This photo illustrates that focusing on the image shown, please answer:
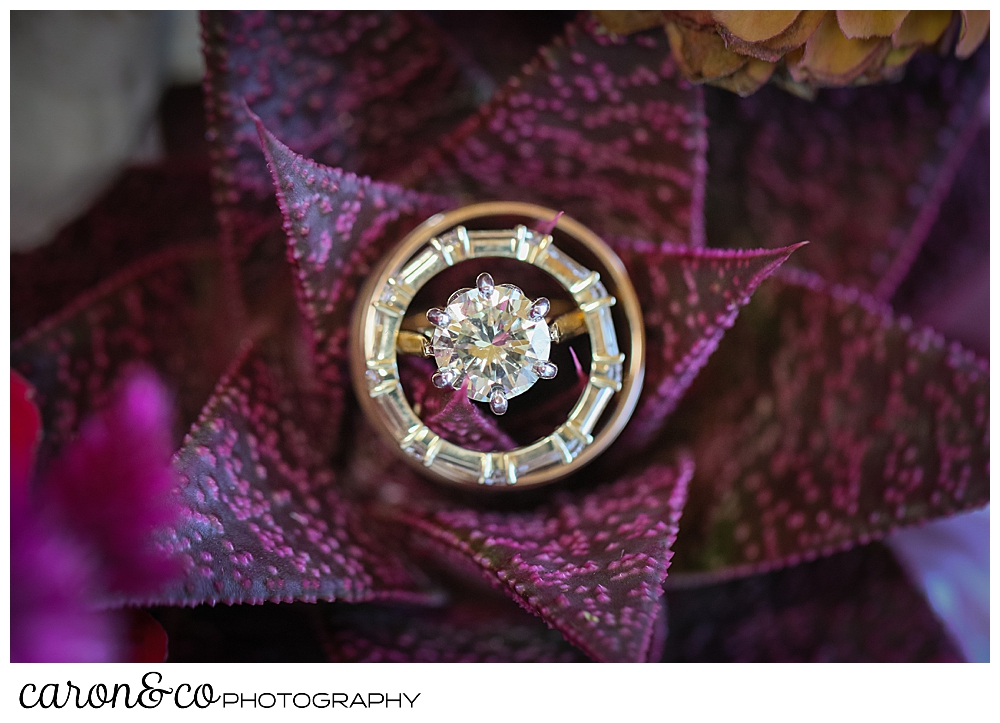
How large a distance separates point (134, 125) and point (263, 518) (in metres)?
0.28

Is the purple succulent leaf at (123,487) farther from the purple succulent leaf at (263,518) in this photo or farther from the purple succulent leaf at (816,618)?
the purple succulent leaf at (816,618)

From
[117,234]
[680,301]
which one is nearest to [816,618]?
[680,301]

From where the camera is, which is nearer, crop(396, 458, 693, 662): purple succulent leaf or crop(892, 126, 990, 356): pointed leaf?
crop(396, 458, 693, 662): purple succulent leaf

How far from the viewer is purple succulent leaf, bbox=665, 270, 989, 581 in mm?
405

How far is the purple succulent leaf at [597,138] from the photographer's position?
40 cm

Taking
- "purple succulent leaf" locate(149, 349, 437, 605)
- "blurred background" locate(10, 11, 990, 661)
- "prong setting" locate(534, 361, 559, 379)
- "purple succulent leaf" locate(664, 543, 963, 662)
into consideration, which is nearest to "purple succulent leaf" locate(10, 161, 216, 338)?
"blurred background" locate(10, 11, 990, 661)

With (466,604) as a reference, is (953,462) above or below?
above

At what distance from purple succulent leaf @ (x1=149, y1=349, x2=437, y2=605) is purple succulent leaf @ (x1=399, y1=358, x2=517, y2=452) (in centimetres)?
7

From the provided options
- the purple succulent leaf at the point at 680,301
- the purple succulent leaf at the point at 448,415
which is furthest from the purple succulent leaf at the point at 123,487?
the purple succulent leaf at the point at 680,301

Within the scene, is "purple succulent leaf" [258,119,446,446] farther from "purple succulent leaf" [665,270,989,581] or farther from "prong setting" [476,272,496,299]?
"purple succulent leaf" [665,270,989,581]
